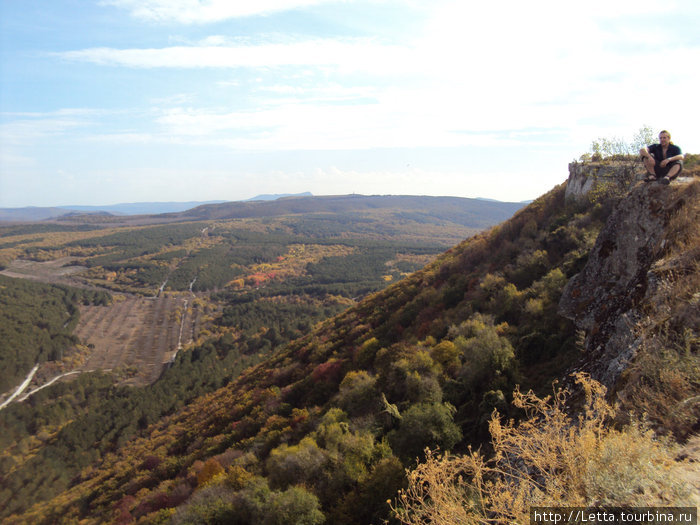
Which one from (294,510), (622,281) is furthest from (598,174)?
(294,510)

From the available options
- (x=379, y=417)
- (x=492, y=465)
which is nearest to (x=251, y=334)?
(x=379, y=417)

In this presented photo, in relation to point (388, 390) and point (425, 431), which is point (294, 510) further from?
point (388, 390)

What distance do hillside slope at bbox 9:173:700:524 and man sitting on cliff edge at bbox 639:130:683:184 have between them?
317 millimetres

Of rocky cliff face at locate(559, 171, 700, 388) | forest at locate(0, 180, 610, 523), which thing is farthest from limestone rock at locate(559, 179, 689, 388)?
forest at locate(0, 180, 610, 523)

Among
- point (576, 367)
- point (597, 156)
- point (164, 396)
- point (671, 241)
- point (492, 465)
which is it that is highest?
point (597, 156)

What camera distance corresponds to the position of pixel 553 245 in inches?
749

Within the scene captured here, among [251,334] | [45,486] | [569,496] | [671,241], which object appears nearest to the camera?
[569,496]

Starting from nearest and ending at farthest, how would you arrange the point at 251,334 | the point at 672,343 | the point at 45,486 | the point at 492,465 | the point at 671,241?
1. the point at 672,343
2. the point at 671,241
3. the point at 492,465
4. the point at 45,486
5. the point at 251,334

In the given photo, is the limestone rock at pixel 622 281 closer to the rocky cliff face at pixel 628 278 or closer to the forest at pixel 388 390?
the rocky cliff face at pixel 628 278

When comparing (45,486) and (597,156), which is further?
(45,486)

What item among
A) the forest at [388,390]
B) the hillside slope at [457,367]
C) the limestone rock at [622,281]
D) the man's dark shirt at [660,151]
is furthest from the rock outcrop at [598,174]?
the limestone rock at [622,281]

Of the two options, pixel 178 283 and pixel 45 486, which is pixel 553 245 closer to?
pixel 45 486

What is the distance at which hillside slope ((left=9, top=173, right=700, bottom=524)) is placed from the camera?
6535 mm

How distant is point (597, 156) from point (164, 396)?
62.3m
